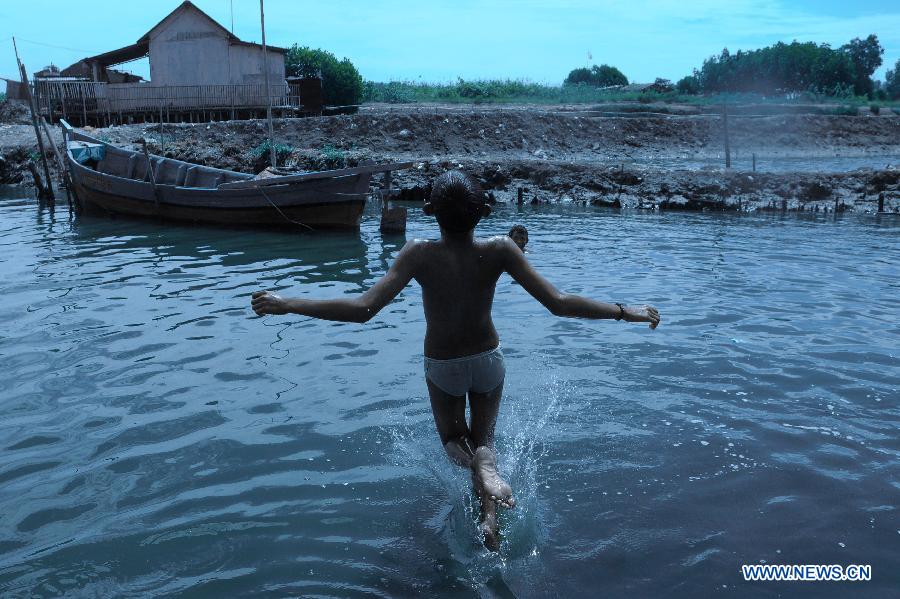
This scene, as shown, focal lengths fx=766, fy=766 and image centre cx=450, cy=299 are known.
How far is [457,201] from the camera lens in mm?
3930

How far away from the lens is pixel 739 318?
374 inches

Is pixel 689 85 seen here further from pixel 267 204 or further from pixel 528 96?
pixel 267 204

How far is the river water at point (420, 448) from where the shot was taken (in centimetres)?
432

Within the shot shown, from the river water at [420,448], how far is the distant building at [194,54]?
28.7m

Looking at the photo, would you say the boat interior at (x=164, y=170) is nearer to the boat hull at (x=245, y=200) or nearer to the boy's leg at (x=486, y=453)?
the boat hull at (x=245, y=200)

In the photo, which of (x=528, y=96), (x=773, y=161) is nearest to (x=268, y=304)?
(x=773, y=161)

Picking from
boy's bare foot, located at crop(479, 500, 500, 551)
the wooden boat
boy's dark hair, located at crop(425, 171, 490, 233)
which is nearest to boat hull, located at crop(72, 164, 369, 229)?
the wooden boat

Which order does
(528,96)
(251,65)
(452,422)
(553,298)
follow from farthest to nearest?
(528,96) → (251,65) → (452,422) → (553,298)

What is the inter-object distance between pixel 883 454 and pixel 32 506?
5904 mm

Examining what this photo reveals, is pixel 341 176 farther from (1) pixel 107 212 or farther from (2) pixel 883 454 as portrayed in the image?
(2) pixel 883 454

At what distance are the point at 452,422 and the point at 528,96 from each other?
61790 mm

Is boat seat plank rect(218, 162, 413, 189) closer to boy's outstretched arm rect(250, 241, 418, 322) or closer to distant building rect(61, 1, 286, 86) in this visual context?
boy's outstretched arm rect(250, 241, 418, 322)

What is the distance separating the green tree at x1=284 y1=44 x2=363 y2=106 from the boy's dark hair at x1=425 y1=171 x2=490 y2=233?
43297 millimetres

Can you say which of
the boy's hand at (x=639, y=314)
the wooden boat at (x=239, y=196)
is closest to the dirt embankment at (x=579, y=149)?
the wooden boat at (x=239, y=196)
